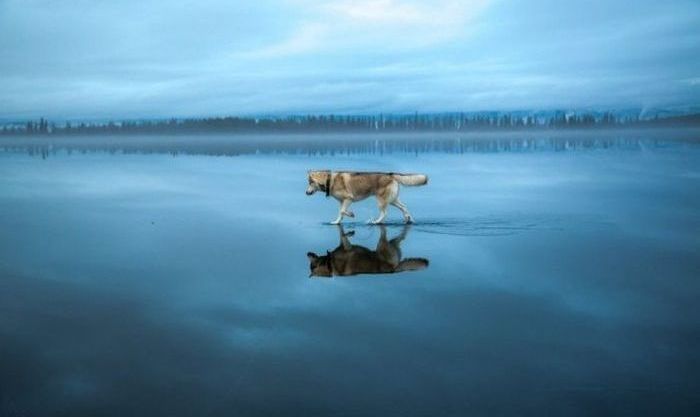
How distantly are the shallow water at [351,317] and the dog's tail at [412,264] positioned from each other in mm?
150

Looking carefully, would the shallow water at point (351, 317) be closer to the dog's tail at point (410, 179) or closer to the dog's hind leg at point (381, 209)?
the dog's hind leg at point (381, 209)

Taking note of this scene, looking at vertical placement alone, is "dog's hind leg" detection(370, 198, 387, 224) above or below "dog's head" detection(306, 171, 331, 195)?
below

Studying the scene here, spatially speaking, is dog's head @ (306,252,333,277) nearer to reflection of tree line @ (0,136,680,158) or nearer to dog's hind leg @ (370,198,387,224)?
dog's hind leg @ (370,198,387,224)

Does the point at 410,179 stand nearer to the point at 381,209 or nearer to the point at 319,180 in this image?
the point at 381,209

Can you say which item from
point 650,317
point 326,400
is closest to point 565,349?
point 650,317

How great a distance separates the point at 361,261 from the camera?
13023 mm

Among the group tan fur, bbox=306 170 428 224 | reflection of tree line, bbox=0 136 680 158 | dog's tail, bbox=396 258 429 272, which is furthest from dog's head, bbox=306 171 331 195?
reflection of tree line, bbox=0 136 680 158

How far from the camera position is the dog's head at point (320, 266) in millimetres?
12164

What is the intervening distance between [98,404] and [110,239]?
33.7ft

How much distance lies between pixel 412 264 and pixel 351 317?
3598 millimetres

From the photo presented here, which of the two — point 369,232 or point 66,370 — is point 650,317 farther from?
point 369,232

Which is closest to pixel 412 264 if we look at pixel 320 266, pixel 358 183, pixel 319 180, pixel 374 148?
pixel 320 266

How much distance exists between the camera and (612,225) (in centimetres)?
1789

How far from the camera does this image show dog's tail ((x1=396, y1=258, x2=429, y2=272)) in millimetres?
12445
